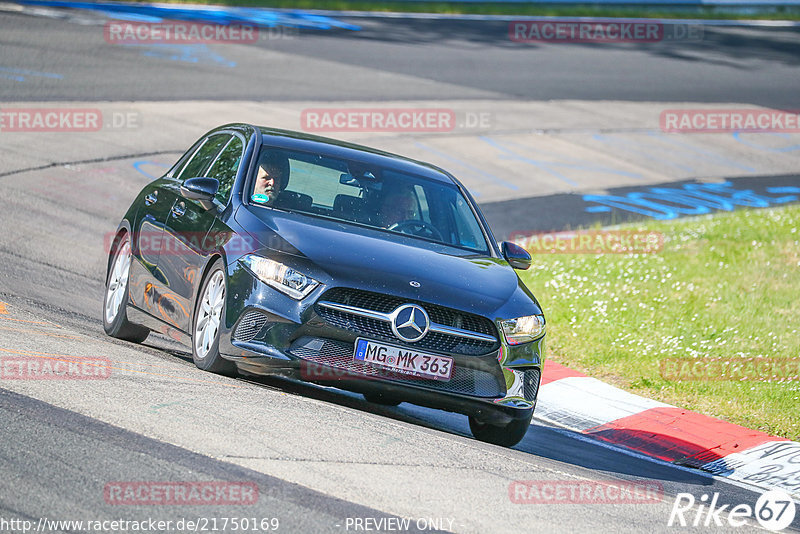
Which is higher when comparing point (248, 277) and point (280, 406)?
point (248, 277)

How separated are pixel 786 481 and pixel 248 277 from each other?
3.77 m

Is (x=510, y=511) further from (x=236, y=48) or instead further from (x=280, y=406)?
(x=236, y=48)

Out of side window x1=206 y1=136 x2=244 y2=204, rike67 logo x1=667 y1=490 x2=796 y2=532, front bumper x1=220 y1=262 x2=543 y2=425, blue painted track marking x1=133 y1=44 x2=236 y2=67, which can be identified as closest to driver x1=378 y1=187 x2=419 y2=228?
side window x1=206 y1=136 x2=244 y2=204

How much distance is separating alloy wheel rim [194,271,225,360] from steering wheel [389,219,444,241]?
4.21 ft

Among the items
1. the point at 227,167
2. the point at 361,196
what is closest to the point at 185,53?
the point at 227,167

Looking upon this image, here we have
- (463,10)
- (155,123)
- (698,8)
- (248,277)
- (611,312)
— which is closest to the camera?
(248,277)

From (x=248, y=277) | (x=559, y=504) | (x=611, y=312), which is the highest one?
(x=248, y=277)

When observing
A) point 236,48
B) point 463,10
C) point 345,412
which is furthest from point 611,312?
point 463,10

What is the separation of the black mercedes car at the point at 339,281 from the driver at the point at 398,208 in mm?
10

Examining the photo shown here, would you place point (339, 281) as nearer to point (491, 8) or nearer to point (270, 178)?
point (270, 178)

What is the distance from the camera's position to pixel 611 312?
11703mm

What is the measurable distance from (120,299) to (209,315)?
1795mm

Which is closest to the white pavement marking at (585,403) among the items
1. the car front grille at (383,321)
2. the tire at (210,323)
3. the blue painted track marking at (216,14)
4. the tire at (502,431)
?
the tire at (502,431)

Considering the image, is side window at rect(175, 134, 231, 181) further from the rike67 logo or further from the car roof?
the rike67 logo
